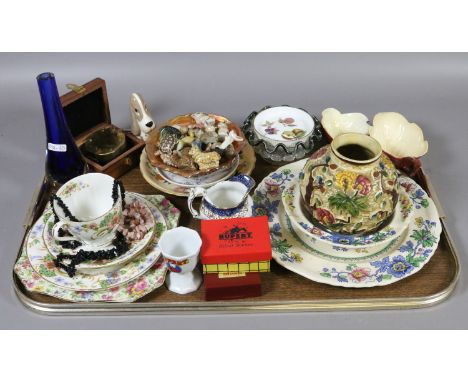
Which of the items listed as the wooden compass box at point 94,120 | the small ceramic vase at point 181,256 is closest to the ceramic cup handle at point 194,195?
the small ceramic vase at point 181,256

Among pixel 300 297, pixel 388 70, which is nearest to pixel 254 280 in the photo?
pixel 300 297

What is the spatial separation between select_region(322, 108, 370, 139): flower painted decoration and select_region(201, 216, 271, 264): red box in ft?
2.13

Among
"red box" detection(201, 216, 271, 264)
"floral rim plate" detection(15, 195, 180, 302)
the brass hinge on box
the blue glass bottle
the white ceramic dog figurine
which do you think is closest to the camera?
"red box" detection(201, 216, 271, 264)

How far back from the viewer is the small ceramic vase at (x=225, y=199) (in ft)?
5.47

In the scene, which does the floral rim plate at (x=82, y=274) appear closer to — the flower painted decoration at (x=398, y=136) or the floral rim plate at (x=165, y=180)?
the floral rim plate at (x=165, y=180)

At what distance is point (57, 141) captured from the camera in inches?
74.0

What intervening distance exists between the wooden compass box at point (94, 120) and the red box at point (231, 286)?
1.64ft

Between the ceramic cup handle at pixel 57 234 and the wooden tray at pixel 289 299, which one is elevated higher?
the ceramic cup handle at pixel 57 234

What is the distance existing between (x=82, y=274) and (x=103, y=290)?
0.07m

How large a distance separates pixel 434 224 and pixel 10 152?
1.32m

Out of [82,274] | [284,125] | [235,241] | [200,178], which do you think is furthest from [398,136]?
[82,274]

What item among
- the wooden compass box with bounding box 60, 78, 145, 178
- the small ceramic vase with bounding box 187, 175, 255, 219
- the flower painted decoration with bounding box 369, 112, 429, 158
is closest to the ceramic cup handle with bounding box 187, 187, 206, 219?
the small ceramic vase with bounding box 187, 175, 255, 219

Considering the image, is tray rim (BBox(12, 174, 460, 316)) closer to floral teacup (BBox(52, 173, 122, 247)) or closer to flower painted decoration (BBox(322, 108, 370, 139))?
floral teacup (BBox(52, 173, 122, 247))

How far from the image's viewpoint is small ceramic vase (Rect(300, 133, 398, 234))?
62.3 inches
